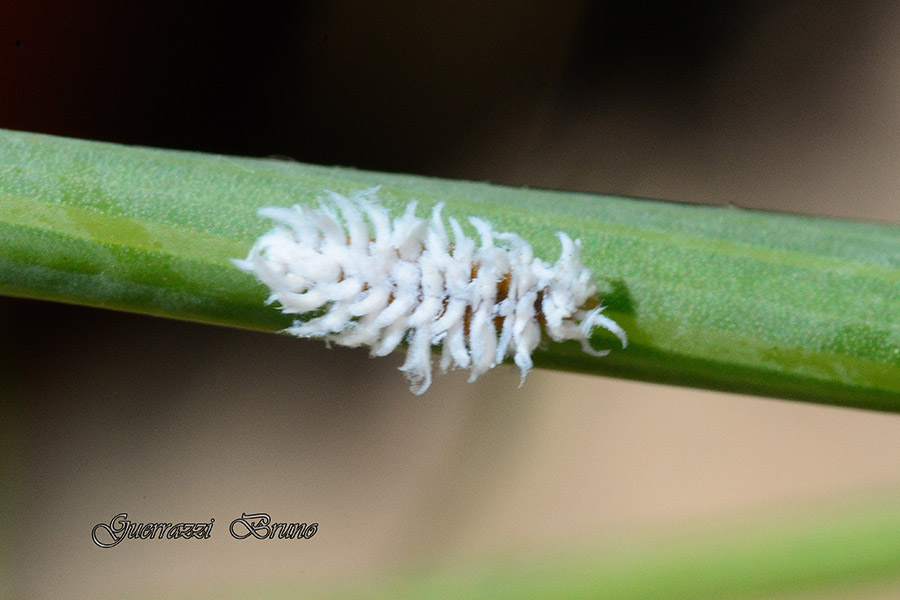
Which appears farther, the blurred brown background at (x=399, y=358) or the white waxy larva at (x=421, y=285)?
the blurred brown background at (x=399, y=358)

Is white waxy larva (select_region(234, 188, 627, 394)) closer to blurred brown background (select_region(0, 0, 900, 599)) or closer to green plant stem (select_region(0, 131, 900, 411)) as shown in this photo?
green plant stem (select_region(0, 131, 900, 411))

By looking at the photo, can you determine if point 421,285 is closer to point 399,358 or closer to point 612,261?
point 612,261

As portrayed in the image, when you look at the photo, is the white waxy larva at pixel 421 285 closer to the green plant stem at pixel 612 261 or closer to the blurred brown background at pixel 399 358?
the green plant stem at pixel 612 261

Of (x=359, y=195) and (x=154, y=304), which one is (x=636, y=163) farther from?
(x=154, y=304)

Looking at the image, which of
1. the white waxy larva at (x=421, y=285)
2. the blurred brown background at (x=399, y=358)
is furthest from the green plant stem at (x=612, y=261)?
the blurred brown background at (x=399, y=358)

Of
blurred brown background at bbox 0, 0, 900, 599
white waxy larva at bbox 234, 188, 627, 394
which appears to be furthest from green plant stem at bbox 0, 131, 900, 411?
blurred brown background at bbox 0, 0, 900, 599

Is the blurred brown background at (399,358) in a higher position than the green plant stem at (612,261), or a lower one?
higher
